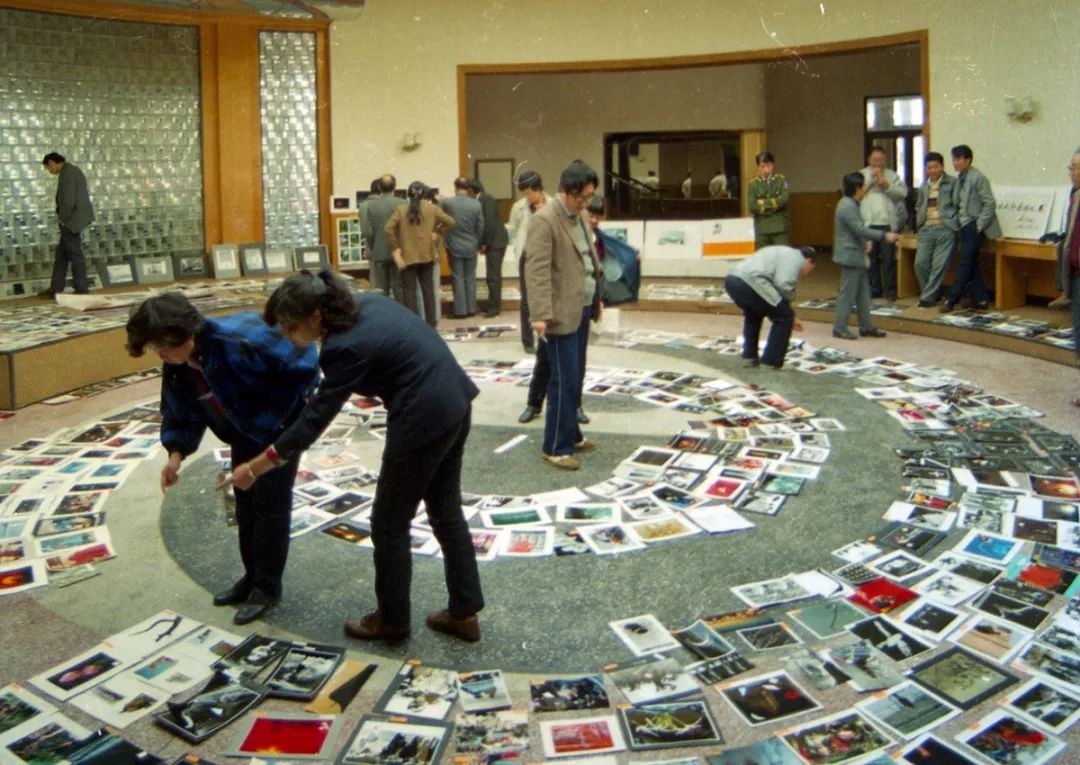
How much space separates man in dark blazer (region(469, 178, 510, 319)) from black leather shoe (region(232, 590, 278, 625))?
711 cm

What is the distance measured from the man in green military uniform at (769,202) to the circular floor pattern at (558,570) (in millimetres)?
5686

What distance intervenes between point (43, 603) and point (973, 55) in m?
9.59

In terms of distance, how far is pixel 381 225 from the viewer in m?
9.51

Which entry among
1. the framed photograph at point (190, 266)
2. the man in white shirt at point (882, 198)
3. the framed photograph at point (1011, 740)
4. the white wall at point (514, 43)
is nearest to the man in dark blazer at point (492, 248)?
the white wall at point (514, 43)

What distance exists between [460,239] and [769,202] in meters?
3.24

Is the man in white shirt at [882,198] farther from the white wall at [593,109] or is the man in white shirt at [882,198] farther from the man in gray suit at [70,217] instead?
the man in gray suit at [70,217]

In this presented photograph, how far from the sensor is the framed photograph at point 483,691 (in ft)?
10.6

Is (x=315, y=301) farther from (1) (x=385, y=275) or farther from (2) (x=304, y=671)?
(1) (x=385, y=275)

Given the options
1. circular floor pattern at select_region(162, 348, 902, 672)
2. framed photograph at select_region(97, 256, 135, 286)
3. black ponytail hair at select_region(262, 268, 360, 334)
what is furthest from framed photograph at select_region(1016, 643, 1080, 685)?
framed photograph at select_region(97, 256, 135, 286)

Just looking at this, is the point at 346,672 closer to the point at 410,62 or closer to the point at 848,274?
the point at 848,274

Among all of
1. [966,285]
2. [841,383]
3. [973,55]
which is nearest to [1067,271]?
[841,383]

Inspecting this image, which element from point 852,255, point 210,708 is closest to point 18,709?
point 210,708

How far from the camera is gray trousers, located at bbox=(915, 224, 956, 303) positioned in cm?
974

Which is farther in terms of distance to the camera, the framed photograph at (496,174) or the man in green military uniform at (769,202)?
the framed photograph at (496,174)
